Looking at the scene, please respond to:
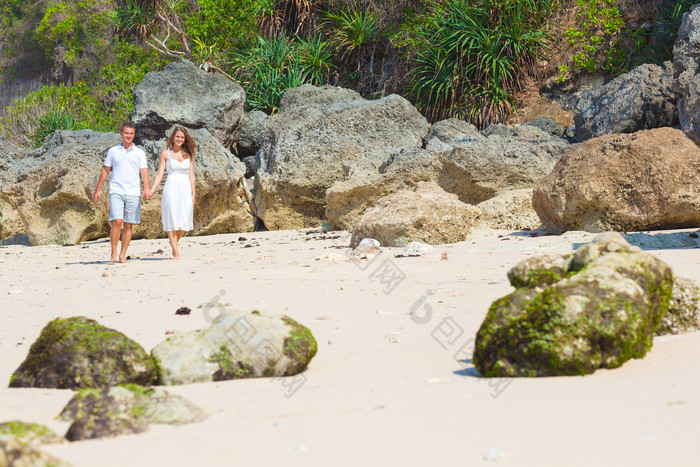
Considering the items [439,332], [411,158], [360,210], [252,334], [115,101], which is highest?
[252,334]

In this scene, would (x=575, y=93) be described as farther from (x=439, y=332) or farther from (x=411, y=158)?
(x=439, y=332)

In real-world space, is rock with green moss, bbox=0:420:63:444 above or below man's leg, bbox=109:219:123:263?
above

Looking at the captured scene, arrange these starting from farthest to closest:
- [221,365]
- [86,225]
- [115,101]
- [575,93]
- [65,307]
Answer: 1. [115,101]
2. [575,93]
3. [86,225]
4. [65,307]
5. [221,365]

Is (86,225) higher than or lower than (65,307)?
lower

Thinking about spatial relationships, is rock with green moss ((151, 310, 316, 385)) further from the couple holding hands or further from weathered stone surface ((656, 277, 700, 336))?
the couple holding hands

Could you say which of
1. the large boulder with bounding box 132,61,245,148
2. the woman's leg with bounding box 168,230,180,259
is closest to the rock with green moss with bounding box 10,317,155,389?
the woman's leg with bounding box 168,230,180,259

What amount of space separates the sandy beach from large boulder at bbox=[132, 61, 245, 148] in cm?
790

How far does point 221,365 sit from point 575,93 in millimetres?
14207

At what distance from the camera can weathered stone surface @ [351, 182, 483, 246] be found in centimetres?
820

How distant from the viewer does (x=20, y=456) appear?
1755 mm

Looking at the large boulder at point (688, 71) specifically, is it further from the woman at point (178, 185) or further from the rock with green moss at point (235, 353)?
the rock with green moss at point (235, 353)

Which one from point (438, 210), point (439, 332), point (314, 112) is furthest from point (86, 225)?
point (439, 332)

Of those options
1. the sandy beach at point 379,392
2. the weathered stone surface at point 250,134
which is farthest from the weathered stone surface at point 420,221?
the weathered stone surface at point 250,134

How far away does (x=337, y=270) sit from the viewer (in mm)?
6391
